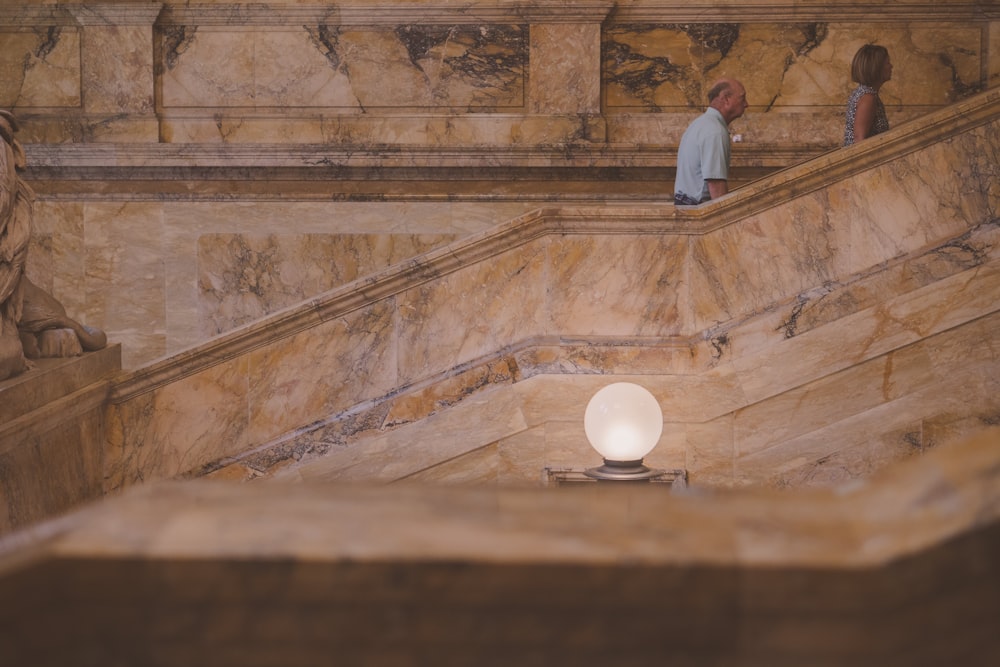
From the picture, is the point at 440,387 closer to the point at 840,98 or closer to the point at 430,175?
the point at 430,175

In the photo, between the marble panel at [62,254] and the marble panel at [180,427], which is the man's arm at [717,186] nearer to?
the marble panel at [180,427]

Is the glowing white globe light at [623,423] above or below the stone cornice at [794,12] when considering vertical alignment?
below

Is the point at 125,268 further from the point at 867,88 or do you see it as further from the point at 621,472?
the point at 621,472

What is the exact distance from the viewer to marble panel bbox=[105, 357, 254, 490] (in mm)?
6406

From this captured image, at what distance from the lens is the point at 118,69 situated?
9.92 metres

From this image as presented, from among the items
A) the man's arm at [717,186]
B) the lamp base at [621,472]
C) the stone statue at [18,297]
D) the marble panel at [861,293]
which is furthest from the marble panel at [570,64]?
the lamp base at [621,472]

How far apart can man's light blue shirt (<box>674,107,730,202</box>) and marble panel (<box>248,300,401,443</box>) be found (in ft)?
6.25

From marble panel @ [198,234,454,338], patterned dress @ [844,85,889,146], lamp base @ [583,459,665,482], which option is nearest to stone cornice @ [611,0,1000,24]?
marble panel @ [198,234,454,338]

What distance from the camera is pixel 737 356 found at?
6.15m

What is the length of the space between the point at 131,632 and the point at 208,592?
13 centimetres

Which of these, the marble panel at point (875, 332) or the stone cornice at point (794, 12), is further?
the stone cornice at point (794, 12)

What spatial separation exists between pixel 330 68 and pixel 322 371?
14.4 feet

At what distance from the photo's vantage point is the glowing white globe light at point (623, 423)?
193 inches

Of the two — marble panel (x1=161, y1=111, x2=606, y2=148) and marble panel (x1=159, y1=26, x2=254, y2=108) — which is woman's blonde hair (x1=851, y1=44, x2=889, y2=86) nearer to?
marble panel (x1=161, y1=111, x2=606, y2=148)
